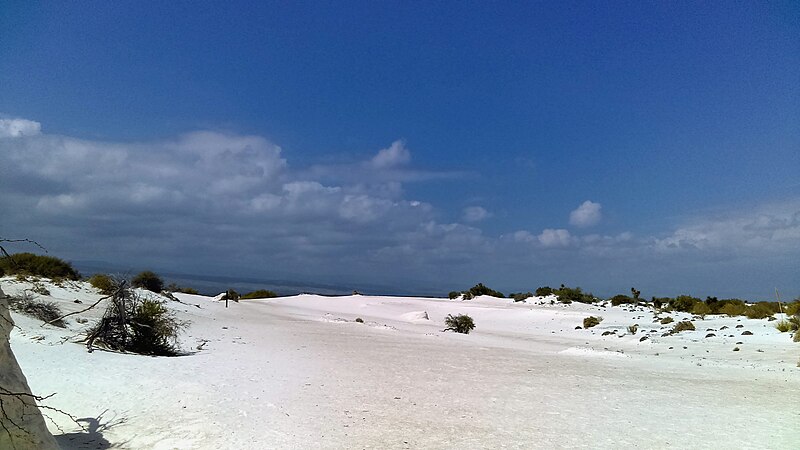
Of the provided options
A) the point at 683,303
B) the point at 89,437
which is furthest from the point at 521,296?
the point at 89,437

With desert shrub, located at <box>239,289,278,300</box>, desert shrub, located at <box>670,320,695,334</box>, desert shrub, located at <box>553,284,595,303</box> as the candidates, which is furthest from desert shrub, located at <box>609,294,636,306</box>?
desert shrub, located at <box>239,289,278,300</box>

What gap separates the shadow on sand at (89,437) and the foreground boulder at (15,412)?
42.7 inches

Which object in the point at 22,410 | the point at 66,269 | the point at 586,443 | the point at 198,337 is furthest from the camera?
the point at 66,269

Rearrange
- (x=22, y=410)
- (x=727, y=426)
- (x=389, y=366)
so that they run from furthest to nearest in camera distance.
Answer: (x=389, y=366) → (x=727, y=426) → (x=22, y=410)

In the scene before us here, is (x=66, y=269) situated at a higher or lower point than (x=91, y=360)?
higher

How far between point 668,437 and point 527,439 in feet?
6.57

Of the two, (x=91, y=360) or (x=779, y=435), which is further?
(x=91, y=360)

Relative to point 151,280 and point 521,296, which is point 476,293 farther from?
point 151,280

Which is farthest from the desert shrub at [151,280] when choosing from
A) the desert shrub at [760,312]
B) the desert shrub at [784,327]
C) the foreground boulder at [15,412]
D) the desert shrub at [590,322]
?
the desert shrub at [760,312]

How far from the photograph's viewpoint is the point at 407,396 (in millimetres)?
9523

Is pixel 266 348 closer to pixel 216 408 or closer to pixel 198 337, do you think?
pixel 198 337

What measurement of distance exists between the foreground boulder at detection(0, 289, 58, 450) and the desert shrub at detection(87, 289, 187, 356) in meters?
7.23

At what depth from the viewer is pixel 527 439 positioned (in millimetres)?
6898

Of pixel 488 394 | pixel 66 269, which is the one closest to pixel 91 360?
pixel 488 394
